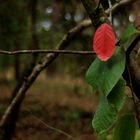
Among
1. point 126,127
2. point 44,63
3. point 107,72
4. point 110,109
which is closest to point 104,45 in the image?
point 107,72

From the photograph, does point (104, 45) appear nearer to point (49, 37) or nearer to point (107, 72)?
point (107, 72)

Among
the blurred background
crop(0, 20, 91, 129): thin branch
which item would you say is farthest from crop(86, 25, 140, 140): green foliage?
the blurred background

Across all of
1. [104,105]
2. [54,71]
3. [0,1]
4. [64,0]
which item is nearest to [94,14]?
[104,105]

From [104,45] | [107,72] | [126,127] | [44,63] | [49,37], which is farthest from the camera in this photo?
[49,37]

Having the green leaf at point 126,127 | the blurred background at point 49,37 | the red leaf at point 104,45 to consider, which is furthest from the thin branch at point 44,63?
the blurred background at point 49,37

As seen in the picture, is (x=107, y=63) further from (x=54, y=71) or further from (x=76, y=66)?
(x=54, y=71)

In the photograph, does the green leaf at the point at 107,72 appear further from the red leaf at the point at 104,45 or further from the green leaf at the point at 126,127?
the green leaf at the point at 126,127
